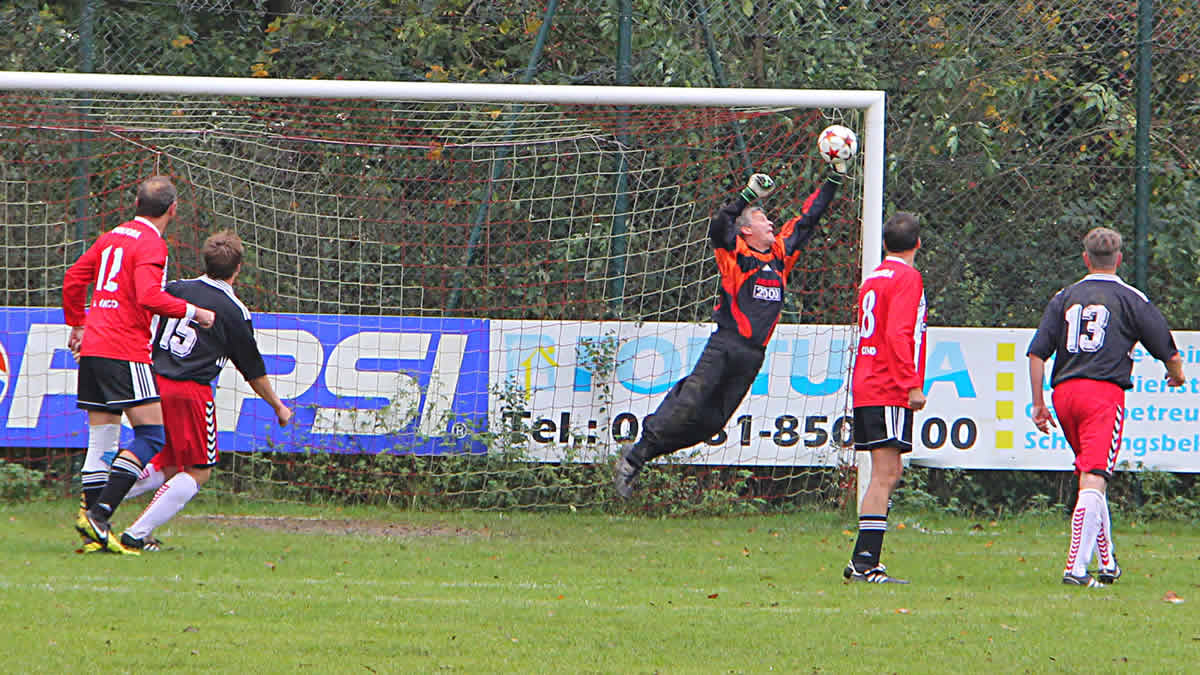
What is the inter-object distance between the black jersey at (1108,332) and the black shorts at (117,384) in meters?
4.78

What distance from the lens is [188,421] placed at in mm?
8172

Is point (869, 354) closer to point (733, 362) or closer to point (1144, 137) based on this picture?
point (733, 362)

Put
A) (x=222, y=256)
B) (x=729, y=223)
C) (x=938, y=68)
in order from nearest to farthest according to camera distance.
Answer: (x=222, y=256), (x=729, y=223), (x=938, y=68)

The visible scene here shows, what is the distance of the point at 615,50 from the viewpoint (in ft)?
39.3

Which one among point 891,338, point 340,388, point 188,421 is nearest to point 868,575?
point 891,338

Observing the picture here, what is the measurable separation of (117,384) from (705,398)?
326 cm

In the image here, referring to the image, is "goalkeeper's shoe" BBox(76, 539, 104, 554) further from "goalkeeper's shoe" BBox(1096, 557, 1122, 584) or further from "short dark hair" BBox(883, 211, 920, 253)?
"goalkeeper's shoe" BBox(1096, 557, 1122, 584)

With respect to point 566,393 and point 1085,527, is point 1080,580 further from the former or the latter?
point 566,393

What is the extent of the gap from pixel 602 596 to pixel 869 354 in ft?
6.04

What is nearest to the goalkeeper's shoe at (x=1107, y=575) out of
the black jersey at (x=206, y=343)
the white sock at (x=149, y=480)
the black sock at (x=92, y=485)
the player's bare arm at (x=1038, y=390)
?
the player's bare arm at (x=1038, y=390)

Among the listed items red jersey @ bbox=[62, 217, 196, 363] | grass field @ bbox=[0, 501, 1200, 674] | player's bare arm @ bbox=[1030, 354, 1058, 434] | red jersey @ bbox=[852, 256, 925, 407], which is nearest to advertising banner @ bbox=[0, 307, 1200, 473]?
grass field @ bbox=[0, 501, 1200, 674]

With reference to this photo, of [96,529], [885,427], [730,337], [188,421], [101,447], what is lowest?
[96,529]

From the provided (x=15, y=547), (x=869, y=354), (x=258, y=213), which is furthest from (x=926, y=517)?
(x=15, y=547)

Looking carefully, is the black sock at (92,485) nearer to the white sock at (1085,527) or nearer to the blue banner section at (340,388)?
the blue banner section at (340,388)
